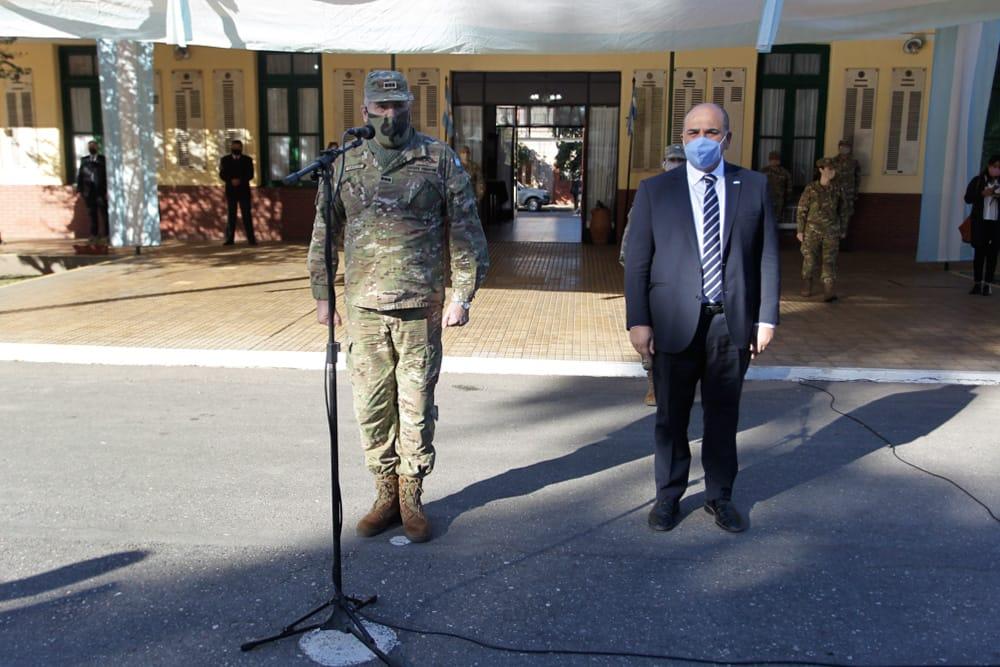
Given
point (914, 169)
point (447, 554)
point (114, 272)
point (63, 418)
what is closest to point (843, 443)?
point (447, 554)

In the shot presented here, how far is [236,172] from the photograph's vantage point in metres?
16.2

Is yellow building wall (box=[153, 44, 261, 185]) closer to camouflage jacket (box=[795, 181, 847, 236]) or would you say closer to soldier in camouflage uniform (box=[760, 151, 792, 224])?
soldier in camouflage uniform (box=[760, 151, 792, 224])

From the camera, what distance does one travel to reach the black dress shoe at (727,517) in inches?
168

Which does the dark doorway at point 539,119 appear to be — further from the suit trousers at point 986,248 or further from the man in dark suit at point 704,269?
the man in dark suit at point 704,269

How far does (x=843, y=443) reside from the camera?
5641 mm

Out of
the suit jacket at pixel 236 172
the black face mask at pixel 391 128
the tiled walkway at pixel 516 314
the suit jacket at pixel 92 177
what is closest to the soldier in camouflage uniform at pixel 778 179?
the tiled walkway at pixel 516 314

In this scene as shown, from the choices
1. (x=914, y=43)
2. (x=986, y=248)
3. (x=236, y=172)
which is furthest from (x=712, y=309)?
(x=914, y=43)

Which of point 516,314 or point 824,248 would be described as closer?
point 516,314

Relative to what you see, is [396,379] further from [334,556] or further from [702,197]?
[702,197]

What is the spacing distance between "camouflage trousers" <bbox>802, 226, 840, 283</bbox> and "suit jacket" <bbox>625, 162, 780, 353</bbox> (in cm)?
684

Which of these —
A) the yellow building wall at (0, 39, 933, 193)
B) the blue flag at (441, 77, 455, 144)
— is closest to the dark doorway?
the yellow building wall at (0, 39, 933, 193)

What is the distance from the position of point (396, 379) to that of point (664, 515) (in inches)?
56.6

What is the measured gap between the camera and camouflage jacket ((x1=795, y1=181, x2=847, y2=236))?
10.4 meters

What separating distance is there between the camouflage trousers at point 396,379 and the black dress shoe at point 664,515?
3.66 ft
